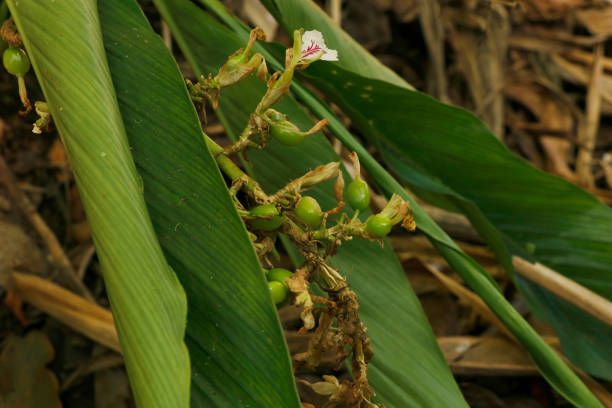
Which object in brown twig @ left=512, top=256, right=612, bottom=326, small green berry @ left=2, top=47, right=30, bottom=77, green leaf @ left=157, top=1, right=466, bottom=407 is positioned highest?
small green berry @ left=2, top=47, right=30, bottom=77

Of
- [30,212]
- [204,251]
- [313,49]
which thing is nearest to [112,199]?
[204,251]

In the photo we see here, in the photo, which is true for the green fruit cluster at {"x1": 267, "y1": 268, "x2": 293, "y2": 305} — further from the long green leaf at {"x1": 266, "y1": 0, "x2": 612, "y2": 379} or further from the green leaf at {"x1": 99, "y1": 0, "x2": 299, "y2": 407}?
the long green leaf at {"x1": 266, "y1": 0, "x2": 612, "y2": 379}

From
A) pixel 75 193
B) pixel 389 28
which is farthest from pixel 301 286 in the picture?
pixel 389 28

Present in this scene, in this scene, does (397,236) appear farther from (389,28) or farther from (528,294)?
(389,28)

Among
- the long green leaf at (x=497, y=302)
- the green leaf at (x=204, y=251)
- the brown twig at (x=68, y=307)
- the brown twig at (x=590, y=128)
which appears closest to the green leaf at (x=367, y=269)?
the long green leaf at (x=497, y=302)

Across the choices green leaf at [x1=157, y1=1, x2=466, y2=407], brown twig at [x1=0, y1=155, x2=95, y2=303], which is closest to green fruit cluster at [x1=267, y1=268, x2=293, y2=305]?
green leaf at [x1=157, y1=1, x2=466, y2=407]

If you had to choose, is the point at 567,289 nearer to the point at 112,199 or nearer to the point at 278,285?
the point at 278,285

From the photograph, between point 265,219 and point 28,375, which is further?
point 28,375
